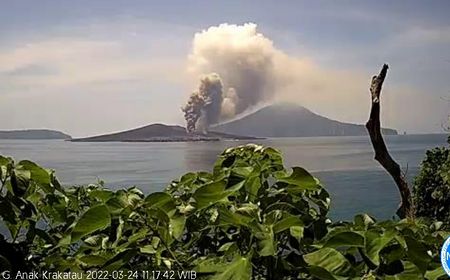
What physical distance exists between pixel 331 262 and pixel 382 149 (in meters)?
0.60

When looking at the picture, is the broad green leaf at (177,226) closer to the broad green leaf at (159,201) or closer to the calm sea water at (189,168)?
the broad green leaf at (159,201)

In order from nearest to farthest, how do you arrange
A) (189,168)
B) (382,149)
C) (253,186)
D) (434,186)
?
(253,186)
(382,149)
(189,168)
(434,186)

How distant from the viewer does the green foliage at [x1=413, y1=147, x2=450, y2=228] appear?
3.58 meters

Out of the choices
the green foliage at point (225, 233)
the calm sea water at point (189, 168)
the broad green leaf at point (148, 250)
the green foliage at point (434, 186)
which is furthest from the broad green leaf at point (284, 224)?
the green foliage at point (434, 186)

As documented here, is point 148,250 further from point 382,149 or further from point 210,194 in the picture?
point 382,149

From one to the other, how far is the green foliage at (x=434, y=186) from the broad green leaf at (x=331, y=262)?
3.35 metres

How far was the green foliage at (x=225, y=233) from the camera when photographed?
40 cm

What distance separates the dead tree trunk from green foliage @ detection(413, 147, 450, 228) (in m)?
2.64

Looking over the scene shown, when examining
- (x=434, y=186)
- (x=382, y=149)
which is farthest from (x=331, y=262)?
(x=434, y=186)

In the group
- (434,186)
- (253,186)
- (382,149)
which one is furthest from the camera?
(434,186)

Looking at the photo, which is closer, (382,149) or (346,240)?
(346,240)

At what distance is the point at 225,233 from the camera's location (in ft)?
1.65

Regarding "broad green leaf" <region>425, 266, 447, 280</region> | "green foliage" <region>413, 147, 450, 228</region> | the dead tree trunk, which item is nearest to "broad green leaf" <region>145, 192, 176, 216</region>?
"broad green leaf" <region>425, 266, 447, 280</region>

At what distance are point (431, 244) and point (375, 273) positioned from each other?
0.10 meters
